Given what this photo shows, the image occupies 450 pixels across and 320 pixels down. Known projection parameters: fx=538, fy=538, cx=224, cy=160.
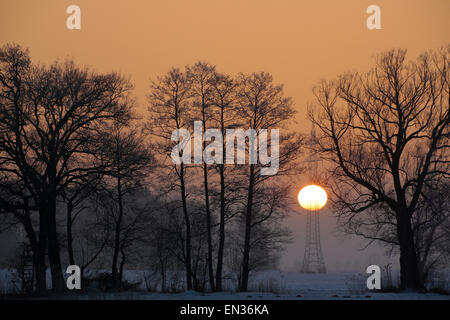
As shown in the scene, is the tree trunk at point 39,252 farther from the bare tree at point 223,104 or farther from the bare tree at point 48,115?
the bare tree at point 223,104

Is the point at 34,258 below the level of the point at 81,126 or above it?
below

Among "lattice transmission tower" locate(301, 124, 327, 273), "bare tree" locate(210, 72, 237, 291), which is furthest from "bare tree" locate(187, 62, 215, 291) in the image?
"lattice transmission tower" locate(301, 124, 327, 273)

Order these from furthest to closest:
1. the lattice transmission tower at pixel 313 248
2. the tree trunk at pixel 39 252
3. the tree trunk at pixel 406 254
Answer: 1. the lattice transmission tower at pixel 313 248
2. the tree trunk at pixel 406 254
3. the tree trunk at pixel 39 252

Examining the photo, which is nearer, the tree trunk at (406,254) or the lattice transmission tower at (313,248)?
the tree trunk at (406,254)

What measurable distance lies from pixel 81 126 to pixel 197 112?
6.08 m

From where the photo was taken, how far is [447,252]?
143 feet

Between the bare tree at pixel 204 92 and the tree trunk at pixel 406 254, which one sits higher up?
the bare tree at pixel 204 92

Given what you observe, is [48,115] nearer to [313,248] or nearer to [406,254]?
[406,254]

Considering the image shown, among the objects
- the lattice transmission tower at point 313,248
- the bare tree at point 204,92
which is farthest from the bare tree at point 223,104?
the lattice transmission tower at point 313,248

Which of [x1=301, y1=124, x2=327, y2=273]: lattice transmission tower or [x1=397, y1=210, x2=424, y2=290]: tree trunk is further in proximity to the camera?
[x1=301, y1=124, x2=327, y2=273]: lattice transmission tower

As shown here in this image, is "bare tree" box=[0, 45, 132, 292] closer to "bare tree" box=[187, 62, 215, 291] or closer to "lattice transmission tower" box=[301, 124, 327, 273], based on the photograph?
"bare tree" box=[187, 62, 215, 291]

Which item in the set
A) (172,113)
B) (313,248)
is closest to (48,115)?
(172,113)
